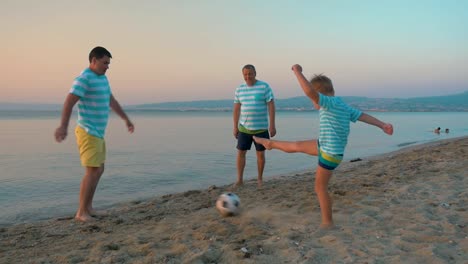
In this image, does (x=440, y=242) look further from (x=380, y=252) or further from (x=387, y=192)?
(x=387, y=192)

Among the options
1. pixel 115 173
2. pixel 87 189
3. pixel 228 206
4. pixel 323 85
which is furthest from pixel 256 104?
pixel 115 173

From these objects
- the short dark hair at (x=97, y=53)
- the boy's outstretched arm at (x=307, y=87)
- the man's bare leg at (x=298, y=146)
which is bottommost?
the man's bare leg at (x=298, y=146)

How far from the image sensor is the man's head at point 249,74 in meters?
6.42

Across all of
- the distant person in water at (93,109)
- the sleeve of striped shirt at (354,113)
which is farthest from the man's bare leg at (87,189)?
the sleeve of striped shirt at (354,113)

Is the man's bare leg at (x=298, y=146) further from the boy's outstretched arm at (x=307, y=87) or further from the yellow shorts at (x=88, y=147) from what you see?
the yellow shorts at (x=88, y=147)

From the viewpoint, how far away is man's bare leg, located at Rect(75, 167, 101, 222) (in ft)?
15.9

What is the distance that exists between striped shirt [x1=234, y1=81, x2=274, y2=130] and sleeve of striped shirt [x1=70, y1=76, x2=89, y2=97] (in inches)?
107

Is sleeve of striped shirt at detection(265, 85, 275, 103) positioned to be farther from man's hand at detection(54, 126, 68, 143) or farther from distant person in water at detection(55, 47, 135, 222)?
man's hand at detection(54, 126, 68, 143)

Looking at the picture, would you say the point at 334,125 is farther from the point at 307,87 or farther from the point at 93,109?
the point at 93,109

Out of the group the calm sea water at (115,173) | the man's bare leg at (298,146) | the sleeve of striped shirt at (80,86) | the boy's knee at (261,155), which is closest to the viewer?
the man's bare leg at (298,146)

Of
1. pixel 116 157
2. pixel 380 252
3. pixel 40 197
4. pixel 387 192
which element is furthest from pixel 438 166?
pixel 116 157

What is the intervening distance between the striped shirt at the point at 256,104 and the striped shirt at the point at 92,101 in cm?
242

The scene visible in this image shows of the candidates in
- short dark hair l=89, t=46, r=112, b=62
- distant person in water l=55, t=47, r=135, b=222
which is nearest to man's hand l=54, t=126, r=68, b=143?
distant person in water l=55, t=47, r=135, b=222

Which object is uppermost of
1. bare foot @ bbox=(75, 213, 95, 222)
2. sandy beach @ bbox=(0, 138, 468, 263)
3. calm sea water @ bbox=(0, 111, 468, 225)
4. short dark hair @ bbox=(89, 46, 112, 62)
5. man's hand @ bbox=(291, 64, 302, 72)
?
short dark hair @ bbox=(89, 46, 112, 62)
